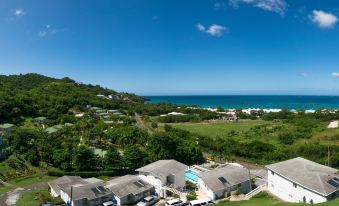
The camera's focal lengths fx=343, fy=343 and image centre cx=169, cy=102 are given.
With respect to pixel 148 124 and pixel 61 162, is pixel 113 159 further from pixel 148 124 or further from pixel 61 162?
pixel 148 124

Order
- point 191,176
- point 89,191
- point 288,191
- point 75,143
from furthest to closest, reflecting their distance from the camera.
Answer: point 75,143 → point 191,176 → point 89,191 → point 288,191

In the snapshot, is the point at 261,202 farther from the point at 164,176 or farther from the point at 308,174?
the point at 164,176

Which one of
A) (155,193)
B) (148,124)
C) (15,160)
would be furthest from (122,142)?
(148,124)

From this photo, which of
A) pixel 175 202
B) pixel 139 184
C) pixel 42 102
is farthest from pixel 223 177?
pixel 42 102

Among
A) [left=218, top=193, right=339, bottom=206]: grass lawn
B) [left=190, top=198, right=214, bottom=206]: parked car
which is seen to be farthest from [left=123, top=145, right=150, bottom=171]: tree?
[left=218, top=193, right=339, bottom=206]: grass lawn

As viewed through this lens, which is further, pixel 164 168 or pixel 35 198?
pixel 164 168

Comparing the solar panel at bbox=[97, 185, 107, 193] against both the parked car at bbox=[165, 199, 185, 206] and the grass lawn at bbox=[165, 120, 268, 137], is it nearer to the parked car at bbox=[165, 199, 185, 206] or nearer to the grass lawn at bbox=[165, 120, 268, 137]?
the parked car at bbox=[165, 199, 185, 206]

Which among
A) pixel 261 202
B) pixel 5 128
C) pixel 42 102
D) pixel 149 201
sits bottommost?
pixel 149 201
